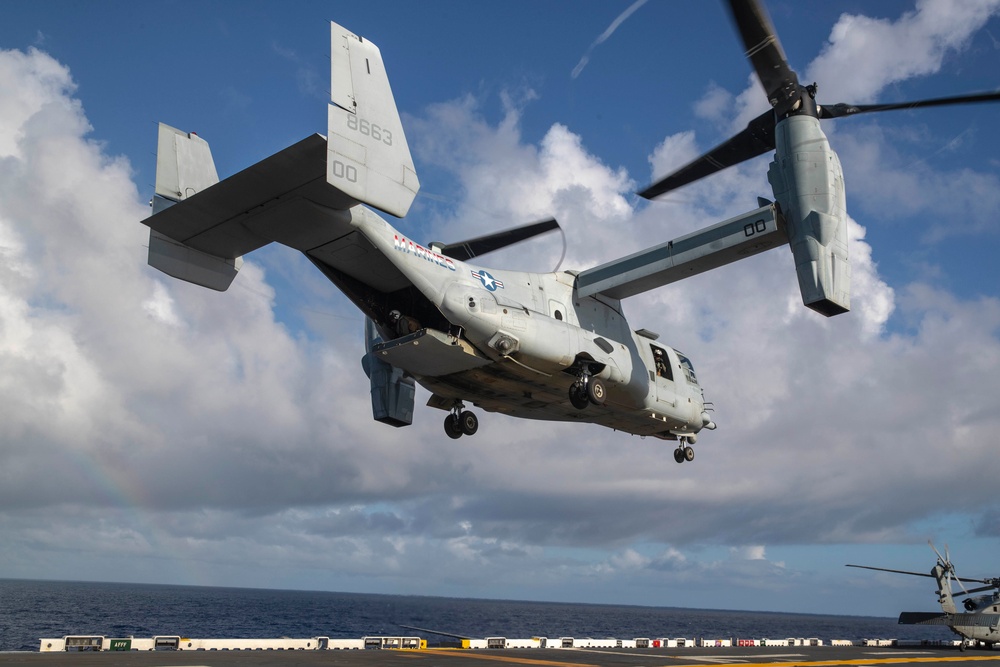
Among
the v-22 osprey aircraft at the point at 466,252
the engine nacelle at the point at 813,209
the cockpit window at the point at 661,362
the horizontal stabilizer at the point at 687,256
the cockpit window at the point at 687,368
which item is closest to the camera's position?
the v-22 osprey aircraft at the point at 466,252

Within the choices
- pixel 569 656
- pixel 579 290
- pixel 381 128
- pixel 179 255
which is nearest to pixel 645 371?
pixel 579 290

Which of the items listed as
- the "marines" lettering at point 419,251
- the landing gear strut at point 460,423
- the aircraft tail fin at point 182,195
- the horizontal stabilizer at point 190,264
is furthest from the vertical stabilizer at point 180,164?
the landing gear strut at point 460,423

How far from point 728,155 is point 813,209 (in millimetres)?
4606

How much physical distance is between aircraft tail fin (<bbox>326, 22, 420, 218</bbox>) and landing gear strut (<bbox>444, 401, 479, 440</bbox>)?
8654 mm

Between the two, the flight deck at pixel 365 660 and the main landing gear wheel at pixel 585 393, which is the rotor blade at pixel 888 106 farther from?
the flight deck at pixel 365 660

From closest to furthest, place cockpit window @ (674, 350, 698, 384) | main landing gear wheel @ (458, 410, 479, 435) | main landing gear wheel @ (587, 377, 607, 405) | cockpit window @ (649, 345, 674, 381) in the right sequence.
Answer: main landing gear wheel @ (587, 377, 607, 405) < main landing gear wheel @ (458, 410, 479, 435) < cockpit window @ (649, 345, 674, 381) < cockpit window @ (674, 350, 698, 384)

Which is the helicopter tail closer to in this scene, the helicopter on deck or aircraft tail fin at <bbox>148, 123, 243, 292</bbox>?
the helicopter on deck

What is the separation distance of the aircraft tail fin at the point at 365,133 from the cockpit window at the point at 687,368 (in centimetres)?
1243

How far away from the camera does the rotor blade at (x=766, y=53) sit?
1617cm

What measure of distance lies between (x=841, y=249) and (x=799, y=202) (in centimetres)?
138

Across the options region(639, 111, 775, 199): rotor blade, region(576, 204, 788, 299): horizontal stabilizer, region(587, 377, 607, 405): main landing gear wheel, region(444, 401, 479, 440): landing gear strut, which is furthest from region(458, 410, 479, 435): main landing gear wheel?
region(639, 111, 775, 199): rotor blade

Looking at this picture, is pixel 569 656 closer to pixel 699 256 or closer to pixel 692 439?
pixel 692 439

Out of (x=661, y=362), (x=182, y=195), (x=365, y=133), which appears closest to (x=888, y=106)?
(x=661, y=362)

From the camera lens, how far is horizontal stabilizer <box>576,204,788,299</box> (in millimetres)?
18188
